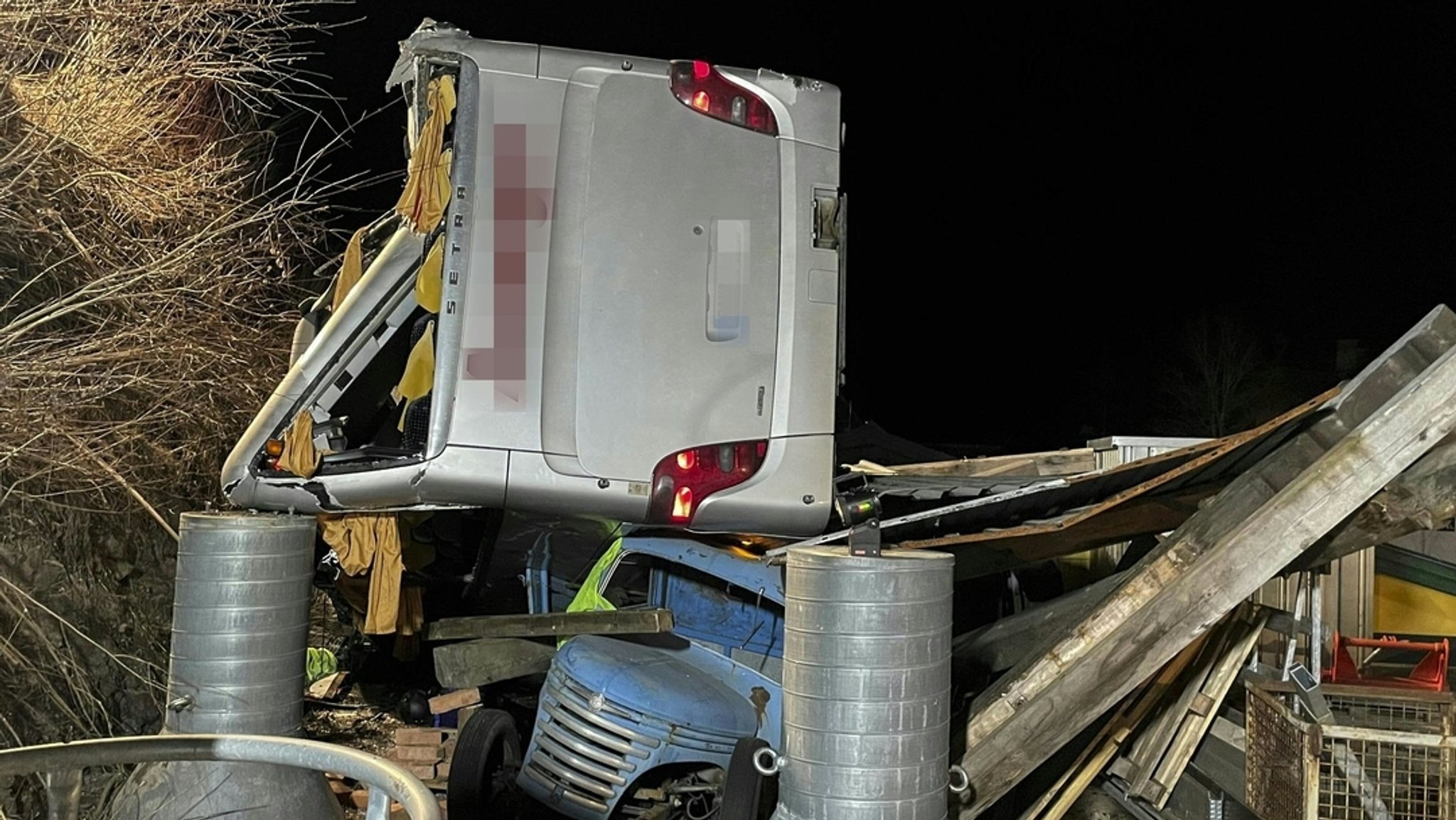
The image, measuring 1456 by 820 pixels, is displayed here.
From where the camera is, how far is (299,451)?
3.80 meters

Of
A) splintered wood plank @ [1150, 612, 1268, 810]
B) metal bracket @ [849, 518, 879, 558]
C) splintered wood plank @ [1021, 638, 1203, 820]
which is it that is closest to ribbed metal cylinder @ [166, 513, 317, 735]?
metal bracket @ [849, 518, 879, 558]

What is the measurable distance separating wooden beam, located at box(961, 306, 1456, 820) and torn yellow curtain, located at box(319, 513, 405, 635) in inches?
82.1

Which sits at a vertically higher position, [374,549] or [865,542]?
[865,542]

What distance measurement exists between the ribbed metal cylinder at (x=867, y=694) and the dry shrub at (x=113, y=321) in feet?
10.3

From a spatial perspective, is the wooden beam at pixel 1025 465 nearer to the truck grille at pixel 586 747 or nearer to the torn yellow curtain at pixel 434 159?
the truck grille at pixel 586 747

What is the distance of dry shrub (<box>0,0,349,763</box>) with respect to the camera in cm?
464

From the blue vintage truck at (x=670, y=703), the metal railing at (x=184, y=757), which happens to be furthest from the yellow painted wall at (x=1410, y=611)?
the metal railing at (x=184, y=757)

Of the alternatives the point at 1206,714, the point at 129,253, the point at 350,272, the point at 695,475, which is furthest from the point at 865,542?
the point at 129,253

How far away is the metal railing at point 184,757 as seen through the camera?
1736mm

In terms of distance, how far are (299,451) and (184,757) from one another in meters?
2.08

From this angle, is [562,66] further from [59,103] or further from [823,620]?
[59,103]

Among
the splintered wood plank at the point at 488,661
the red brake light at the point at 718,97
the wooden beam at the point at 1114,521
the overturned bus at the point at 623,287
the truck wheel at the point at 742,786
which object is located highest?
the red brake light at the point at 718,97

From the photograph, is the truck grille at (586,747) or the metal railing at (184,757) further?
the truck grille at (586,747)

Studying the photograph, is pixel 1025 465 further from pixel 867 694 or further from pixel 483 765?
pixel 867 694
